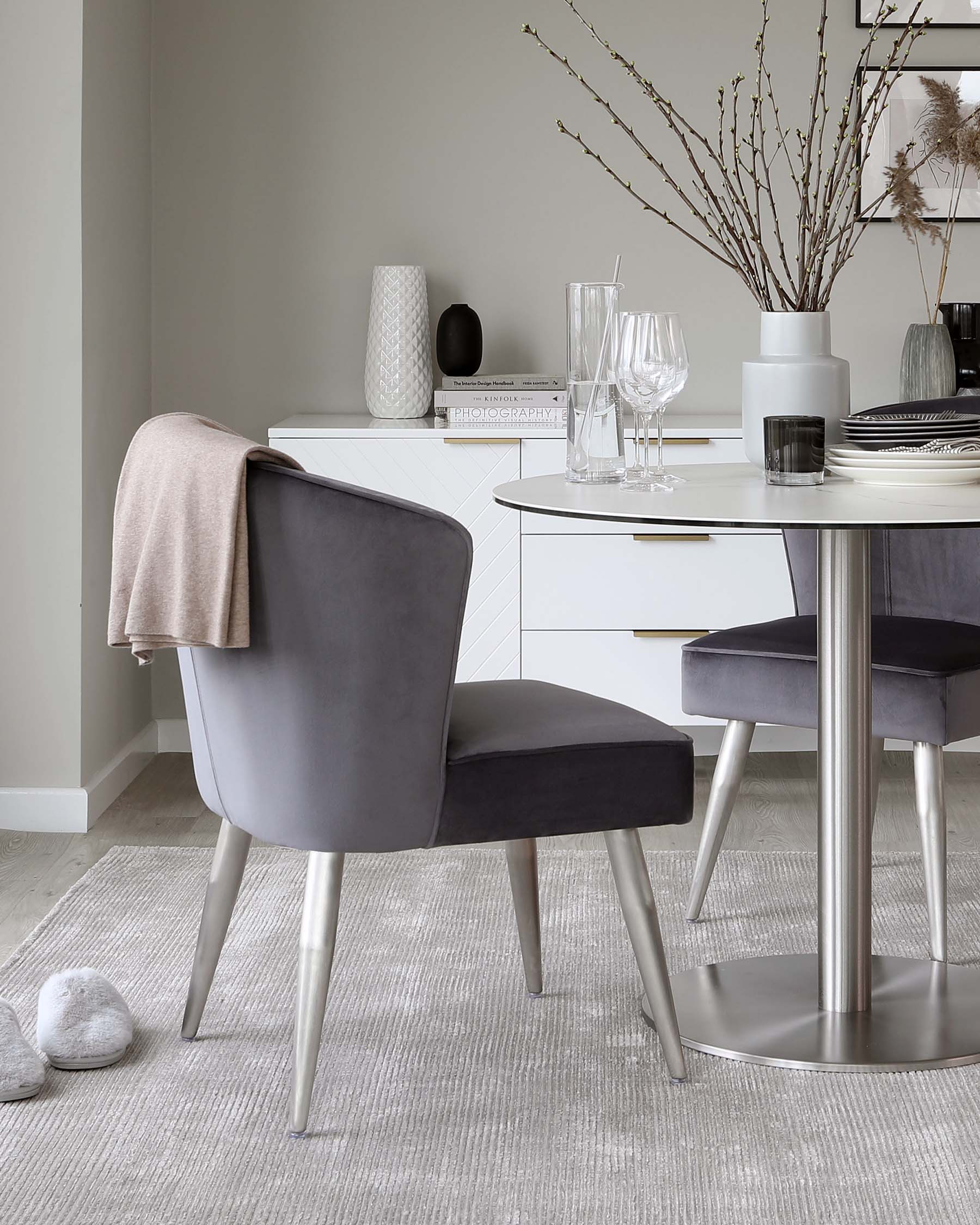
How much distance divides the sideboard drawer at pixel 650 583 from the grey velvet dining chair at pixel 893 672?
63cm

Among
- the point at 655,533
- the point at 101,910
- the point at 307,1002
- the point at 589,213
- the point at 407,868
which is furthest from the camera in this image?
the point at 589,213

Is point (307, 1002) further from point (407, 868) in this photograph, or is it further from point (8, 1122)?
point (407, 868)

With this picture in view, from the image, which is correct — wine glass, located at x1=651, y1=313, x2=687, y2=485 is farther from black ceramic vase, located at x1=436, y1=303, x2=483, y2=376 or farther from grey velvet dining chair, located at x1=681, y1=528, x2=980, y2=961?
black ceramic vase, located at x1=436, y1=303, x2=483, y2=376

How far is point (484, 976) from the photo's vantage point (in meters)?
2.26

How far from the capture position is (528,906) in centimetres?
217

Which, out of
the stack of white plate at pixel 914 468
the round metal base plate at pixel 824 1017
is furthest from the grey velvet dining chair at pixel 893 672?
the stack of white plate at pixel 914 468

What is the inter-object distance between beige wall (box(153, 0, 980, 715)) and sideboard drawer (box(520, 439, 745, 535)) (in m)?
0.42

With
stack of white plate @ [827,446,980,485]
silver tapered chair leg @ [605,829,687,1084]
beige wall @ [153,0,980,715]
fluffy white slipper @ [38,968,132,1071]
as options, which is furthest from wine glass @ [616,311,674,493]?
beige wall @ [153,0,980,715]

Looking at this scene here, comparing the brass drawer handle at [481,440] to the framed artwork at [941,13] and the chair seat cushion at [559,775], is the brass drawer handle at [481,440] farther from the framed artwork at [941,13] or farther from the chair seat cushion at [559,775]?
the chair seat cushion at [559,775]

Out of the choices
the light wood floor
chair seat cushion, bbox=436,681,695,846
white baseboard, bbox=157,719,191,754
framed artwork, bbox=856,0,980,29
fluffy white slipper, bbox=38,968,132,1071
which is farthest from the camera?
white baseboard, bbox=157,719,191,754

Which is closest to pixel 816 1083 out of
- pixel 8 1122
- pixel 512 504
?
pixel 512 504

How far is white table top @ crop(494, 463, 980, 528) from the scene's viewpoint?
161cm

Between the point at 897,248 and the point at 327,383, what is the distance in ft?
4.89

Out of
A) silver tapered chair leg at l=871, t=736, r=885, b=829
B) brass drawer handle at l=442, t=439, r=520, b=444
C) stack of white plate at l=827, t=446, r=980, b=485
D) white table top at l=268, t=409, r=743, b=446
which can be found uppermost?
white table top at l=268, t=409, r=743, b=446
